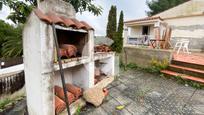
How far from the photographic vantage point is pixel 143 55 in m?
6.43

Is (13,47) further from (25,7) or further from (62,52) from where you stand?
(62,52)

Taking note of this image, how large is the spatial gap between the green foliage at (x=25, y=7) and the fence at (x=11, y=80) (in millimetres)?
3055

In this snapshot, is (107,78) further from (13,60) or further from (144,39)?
(144,39)

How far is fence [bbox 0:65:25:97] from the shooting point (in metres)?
3.61

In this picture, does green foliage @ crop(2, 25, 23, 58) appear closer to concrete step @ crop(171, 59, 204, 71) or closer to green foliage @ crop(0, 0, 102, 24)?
green foliage @ crop(0, 0, 102, 24)

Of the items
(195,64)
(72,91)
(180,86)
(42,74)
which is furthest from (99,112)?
(195,64)

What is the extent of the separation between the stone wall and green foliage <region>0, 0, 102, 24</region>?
3850 mm

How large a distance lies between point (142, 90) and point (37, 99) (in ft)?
9.87

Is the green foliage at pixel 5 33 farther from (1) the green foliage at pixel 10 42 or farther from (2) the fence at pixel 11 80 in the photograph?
(2) the fence at pixel 11 80

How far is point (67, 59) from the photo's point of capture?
271cm

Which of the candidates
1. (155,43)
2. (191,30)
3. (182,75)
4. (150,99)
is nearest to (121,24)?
(155,43)

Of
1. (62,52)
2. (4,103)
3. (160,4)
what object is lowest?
(4,103)

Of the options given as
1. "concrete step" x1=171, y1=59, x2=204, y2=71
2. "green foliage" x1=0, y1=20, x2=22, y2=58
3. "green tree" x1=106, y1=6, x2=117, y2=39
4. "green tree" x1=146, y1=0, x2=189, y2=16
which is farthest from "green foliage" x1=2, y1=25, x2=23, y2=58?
"green tree" x1=146, y1=0, x2=189, y2=16

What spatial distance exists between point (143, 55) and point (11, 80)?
5.45m
